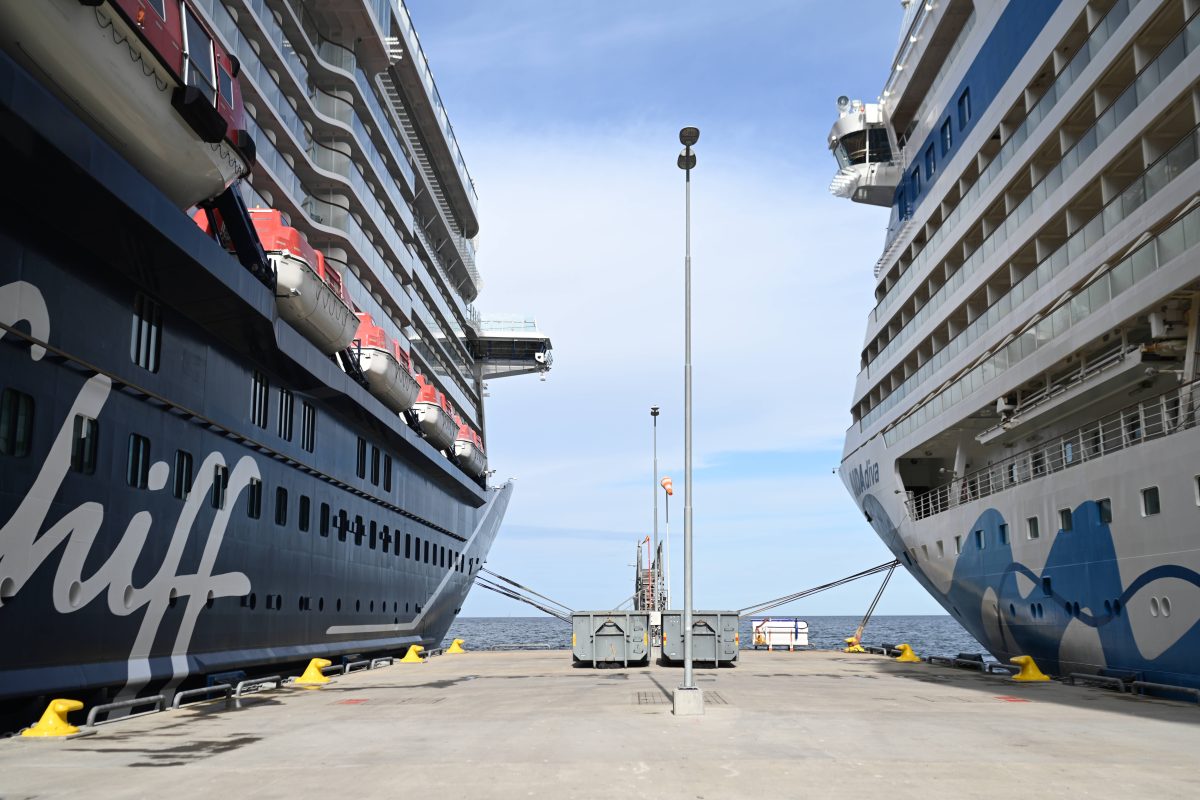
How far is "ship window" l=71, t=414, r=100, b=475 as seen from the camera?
14445 mm

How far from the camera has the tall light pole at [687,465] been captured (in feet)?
49.9

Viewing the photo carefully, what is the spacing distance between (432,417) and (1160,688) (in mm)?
25102

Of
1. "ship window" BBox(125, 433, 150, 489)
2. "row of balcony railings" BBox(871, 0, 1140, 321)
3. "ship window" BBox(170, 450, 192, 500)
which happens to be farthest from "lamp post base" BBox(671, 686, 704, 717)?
"row of balcony railings" BBox(871, 0, 1140, 321)

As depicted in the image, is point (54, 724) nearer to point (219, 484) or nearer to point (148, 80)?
point (219, 484)

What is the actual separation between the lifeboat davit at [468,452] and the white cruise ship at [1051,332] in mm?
17363

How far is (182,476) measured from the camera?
58.4 ft

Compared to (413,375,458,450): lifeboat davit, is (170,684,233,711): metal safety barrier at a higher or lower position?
lower

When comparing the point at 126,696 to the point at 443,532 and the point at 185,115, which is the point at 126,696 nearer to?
the point at 185,115

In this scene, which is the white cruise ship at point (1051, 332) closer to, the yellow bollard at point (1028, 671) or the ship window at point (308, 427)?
the yellow bollard at point (1028, 671)

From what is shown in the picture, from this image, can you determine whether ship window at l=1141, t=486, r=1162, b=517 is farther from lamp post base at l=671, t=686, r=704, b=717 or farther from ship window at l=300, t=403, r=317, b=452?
ship window at l=300, t=403, r=317, b=452

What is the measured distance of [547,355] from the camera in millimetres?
56719

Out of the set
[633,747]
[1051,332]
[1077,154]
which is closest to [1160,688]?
[1051,332]

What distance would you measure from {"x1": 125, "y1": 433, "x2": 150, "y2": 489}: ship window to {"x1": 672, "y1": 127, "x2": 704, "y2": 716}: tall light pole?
8.98 m

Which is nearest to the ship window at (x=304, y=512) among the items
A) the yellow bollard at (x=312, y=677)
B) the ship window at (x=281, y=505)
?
the ship window at (x=281, y=505)
